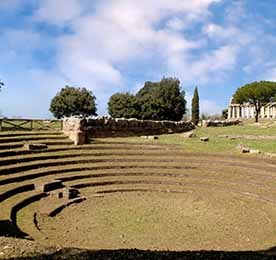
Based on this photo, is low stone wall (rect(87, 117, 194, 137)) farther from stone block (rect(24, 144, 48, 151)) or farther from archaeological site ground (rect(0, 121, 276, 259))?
stone block (rect(24, 144, 48, 151))

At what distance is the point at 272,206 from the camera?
1412cm

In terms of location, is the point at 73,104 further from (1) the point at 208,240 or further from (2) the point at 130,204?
(1) the point at 208,240

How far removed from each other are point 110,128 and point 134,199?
12.2 meters

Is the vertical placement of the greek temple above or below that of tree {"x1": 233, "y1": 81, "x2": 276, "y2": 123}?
below

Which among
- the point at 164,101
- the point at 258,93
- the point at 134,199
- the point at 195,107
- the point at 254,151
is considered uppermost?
the point at 258,93

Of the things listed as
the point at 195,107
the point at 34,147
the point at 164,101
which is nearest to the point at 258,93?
Result: the point at 195,107

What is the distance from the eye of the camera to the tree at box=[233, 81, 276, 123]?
59.1 metres

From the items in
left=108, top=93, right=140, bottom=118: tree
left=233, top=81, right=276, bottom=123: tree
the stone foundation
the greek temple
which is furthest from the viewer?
the greek temple

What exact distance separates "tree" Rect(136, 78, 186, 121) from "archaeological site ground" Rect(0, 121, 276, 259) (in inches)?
1446

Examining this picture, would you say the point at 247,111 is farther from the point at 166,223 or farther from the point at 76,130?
the point at 166,223

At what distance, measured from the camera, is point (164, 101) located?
63.2 metres

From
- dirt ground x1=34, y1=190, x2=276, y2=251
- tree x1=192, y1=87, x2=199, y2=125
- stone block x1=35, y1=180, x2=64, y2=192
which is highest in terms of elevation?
tree x1=192, y1=87, x2=199, y2=125

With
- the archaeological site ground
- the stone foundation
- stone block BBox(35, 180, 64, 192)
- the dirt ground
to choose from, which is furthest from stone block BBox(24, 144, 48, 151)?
the dirt ground

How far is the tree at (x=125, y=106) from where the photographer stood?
5968 cm
